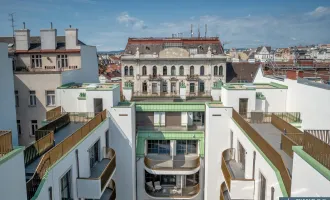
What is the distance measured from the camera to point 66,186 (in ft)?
39.3

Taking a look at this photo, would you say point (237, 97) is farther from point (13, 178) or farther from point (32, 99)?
point (32, 99)

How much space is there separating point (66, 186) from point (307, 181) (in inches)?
385

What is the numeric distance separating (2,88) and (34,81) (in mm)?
5297

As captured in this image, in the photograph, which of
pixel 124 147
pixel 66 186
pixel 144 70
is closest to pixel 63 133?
pixel 66 186

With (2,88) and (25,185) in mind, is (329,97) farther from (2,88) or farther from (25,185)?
(2,88)

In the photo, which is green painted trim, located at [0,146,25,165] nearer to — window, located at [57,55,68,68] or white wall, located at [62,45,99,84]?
white wall, located at [62,45,99,84]

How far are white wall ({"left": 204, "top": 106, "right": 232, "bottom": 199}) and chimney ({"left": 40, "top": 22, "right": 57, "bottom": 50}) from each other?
1689cm

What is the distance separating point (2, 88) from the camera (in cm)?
1634

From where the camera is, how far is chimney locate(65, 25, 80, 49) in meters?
25.8

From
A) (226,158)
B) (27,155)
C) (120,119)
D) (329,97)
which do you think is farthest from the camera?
(120,119)

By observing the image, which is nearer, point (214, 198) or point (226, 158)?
point (226, 158)

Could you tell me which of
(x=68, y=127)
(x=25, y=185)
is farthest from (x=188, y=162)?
(x=25, y=185)

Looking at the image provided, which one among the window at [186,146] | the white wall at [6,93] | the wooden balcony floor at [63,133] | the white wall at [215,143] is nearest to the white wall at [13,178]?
the wooden balcony floor at [63,133]

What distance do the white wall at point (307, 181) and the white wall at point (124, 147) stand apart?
13.3 metres
